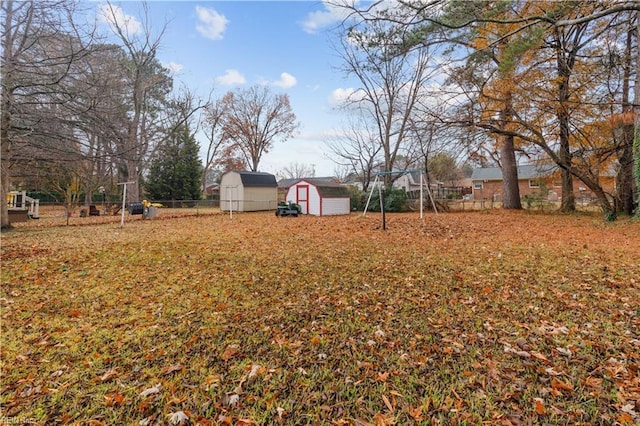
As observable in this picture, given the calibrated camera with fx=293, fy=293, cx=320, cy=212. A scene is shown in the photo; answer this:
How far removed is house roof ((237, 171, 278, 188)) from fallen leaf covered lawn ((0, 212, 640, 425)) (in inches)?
626

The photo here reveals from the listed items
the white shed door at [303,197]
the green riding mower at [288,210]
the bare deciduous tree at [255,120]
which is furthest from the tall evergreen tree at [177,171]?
the green riding mower at [288,210]

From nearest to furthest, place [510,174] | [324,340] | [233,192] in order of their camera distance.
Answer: [324,340] → [510,174] → [233,192]

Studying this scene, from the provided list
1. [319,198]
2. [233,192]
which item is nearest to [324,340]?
[319,198]

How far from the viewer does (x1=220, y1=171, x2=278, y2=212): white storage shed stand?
21.1m

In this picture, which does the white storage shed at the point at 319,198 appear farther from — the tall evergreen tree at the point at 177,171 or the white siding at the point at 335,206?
the tall evergreen tree at the point at 177,171

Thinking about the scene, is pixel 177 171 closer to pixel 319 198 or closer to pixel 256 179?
pixel 256 179

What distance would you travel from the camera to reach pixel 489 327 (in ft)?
9.89

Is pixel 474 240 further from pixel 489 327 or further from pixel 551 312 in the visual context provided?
pixel 489 327

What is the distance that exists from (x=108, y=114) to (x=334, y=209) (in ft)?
39.5

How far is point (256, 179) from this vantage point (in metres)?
22.1

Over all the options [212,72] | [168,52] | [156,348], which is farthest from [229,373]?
[212,72]

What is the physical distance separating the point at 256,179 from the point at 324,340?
20234 mm

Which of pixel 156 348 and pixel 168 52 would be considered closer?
pixel 156 348

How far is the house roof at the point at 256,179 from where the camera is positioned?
70.0 feet
